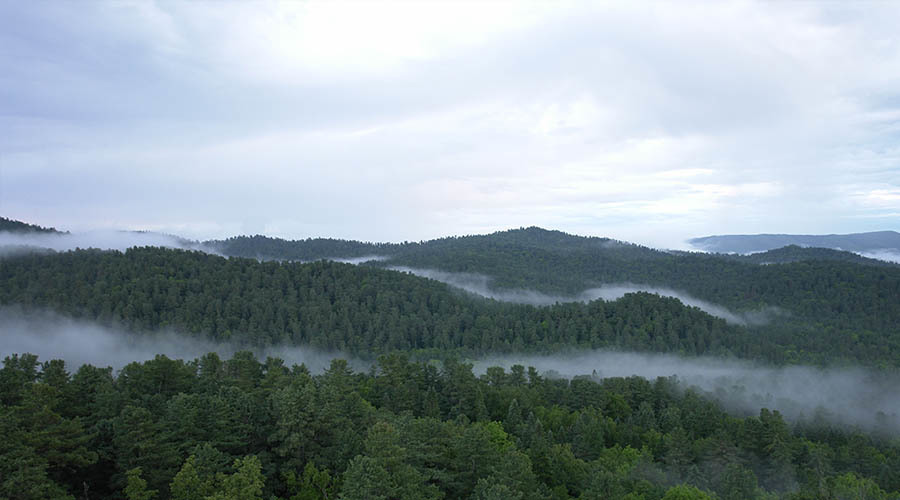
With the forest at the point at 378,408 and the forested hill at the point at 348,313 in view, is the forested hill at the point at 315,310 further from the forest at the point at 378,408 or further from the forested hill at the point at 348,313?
the forest at the point at 378,408

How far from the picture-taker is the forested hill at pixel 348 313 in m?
119

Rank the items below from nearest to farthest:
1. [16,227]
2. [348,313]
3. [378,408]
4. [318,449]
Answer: [318,449] < [378,408] < [348,313] < [16,227]

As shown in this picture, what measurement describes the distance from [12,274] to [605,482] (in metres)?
158

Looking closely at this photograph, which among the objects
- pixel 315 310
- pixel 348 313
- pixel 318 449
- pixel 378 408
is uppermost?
pixel 318 449

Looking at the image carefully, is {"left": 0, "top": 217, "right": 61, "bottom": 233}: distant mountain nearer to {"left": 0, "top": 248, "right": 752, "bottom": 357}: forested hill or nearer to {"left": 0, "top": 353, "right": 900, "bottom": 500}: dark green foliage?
{"left": 0, "top": 248, "right": 752, "bottom": 357}: forested hill

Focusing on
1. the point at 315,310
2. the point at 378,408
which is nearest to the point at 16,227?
the point at 315,310

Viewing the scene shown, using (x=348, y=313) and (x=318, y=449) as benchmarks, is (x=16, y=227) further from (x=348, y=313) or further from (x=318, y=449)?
(x=318, y=449)

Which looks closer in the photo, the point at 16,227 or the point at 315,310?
the point at 315,310

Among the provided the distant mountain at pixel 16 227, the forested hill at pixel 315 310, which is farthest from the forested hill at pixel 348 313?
the distant mountain at pixel 16 227

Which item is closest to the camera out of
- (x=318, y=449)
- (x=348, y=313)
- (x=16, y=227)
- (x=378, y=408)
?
(x=318, y=449)

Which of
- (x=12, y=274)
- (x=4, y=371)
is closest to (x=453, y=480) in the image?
(x=4, y=371)

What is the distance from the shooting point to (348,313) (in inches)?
5236

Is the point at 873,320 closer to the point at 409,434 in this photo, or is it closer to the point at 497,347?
the point at 497,347

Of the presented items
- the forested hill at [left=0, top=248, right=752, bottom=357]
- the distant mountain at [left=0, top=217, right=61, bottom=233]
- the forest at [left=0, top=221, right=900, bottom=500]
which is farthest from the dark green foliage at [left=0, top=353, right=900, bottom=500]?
the distant mountain at [left=0, top=217, right=61, bottom=233]
